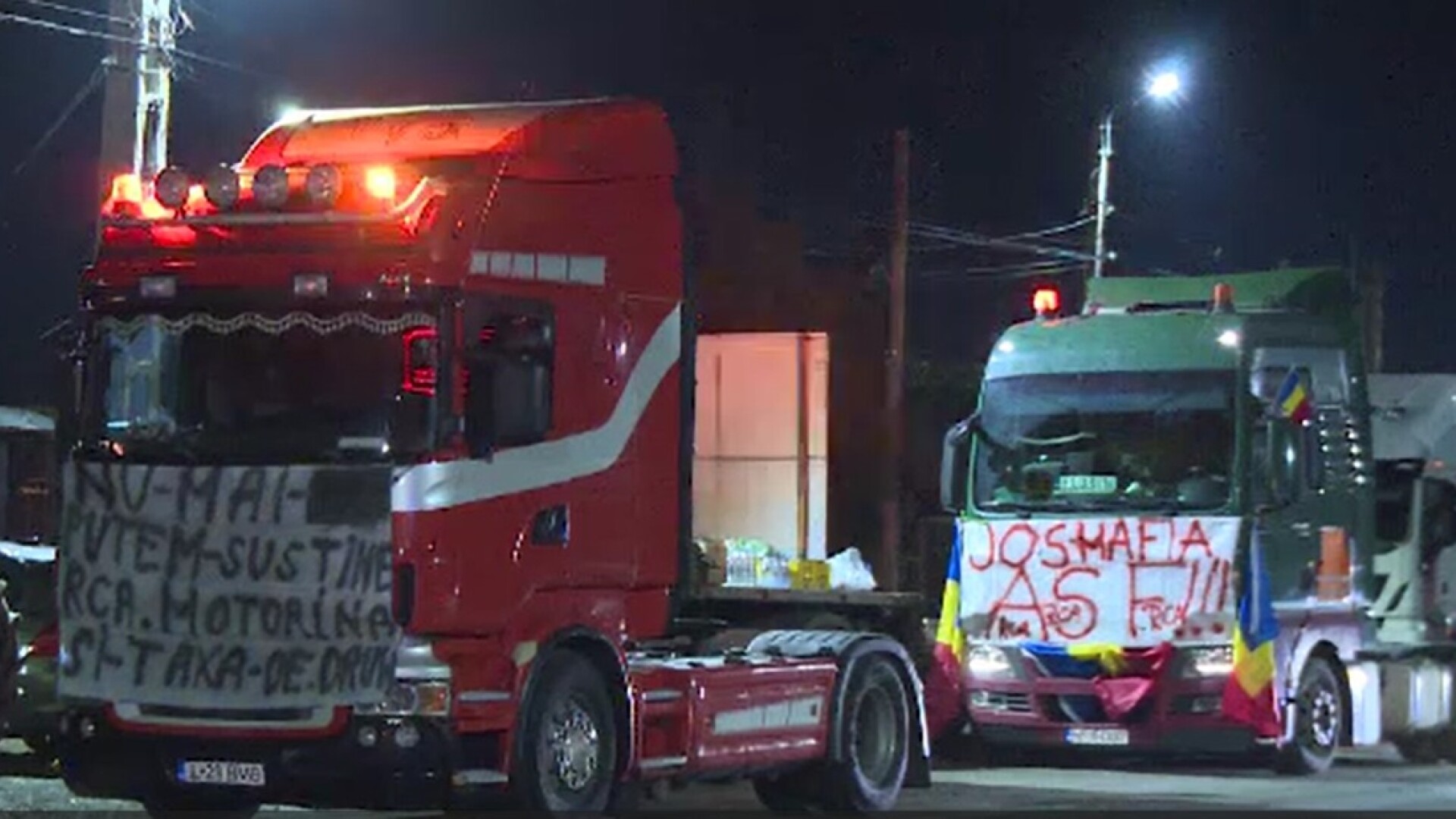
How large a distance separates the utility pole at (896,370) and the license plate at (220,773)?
17.1m

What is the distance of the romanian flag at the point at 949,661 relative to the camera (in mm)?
19172

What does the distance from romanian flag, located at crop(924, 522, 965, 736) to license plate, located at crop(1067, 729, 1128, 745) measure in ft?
3.38

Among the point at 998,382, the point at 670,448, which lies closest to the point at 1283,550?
the point at 998,382

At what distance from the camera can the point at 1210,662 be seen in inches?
713

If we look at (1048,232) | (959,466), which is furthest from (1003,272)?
(959,466)

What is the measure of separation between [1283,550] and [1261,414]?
3.54 ft

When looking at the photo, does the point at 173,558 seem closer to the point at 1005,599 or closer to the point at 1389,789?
the point at 1005,599

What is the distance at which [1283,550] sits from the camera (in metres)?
18.6

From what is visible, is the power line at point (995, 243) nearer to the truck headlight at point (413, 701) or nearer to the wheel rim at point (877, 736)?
the wheel rim at point (877, 736)

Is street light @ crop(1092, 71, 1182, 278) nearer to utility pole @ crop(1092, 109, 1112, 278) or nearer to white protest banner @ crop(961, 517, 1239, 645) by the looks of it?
utility pole @ crop(1092, 109, 1112, 278)

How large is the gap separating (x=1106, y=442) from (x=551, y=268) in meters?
6.53

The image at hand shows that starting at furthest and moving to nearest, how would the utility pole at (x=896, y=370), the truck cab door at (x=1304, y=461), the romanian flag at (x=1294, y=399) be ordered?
the utility pole at (x=896, y=370) < the romanian flag at (x=1294, y=399) < the truck cab door at (x=1304, y=461)

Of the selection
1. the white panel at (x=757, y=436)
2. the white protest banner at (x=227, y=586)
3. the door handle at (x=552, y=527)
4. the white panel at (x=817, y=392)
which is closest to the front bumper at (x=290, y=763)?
the white protest banner at (x=227, y=586)

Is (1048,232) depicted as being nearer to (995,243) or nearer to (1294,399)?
(995,243)
